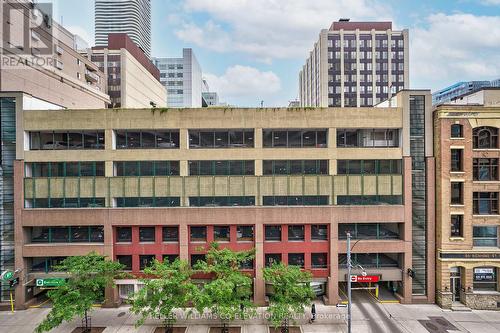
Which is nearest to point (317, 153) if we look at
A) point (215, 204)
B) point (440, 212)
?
point (215, 204)

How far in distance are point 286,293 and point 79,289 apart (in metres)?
15.8

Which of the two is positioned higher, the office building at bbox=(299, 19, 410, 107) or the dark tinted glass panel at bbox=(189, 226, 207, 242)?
the office building at bbox=(299, 19, 410, 107)

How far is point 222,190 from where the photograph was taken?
27500mm

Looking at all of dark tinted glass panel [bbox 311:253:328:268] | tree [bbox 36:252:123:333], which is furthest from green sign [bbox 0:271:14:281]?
dark tinted glass panel [bbox 311:253:328:268]

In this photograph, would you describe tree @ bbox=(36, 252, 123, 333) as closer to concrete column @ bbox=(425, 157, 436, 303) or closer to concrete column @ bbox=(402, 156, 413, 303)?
concrete column @ bbox=(402, 156, 413, 303)

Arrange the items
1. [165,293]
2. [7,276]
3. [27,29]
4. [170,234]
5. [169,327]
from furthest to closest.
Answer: [27,29], [170,234], [7,276], [169,327], [165,293]

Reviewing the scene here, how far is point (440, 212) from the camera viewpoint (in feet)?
88.8

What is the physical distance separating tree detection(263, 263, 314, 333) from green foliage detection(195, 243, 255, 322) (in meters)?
1.77

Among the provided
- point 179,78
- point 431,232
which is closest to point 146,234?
point 431,232

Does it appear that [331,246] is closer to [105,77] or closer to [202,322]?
[202,322]

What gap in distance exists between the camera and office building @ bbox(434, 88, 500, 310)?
26.7m

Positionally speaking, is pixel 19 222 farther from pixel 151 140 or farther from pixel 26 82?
pixel 26 82

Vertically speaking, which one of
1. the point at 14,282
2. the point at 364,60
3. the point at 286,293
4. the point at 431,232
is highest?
the point at 364,60

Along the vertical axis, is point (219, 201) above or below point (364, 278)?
above
